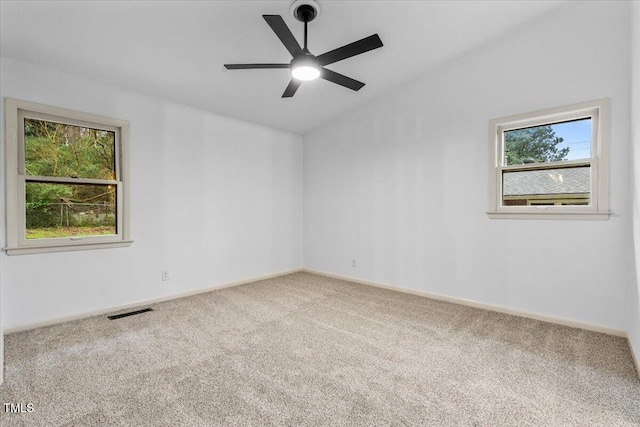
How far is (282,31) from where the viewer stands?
2.19 metres

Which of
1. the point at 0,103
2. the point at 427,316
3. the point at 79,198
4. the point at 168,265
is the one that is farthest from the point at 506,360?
the point at 0,103

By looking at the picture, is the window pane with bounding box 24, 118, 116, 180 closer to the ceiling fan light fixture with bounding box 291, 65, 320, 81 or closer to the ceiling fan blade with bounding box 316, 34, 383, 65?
the ceiling fan light fixture with bounding box 291, 65, 320, 81

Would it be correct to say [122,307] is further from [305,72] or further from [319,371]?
→ [305,72]

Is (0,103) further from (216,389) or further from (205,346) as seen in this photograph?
(216,389)

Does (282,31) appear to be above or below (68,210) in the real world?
above

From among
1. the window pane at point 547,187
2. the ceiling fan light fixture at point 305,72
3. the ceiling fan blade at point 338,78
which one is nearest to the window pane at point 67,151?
the ceiling fan light fixture at point 305,72

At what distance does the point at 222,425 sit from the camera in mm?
1662

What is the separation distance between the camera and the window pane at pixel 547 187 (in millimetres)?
3066

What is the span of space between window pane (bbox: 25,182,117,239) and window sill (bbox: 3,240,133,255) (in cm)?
13

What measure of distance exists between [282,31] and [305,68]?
1.10 feet

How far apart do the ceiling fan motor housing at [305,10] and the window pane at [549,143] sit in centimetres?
250

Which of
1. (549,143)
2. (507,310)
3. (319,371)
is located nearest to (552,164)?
(549,143)

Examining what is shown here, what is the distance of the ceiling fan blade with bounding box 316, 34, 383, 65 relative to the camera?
88.0 inches

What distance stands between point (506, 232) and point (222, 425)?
10.8 feet
